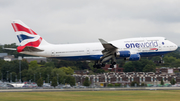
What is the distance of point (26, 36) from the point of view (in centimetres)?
7156

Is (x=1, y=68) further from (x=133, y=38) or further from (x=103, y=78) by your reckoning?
(x=133, y=38)

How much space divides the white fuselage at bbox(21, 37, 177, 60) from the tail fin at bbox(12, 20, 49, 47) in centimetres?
147

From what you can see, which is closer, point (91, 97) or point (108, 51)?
point (108, 51)

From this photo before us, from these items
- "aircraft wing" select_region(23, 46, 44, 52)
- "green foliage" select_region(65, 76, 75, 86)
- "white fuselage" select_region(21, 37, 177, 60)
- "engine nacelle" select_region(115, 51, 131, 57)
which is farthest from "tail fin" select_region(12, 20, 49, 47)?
"green foliage" select_region(65, 76, 75, 86)

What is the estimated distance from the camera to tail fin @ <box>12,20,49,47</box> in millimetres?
71438

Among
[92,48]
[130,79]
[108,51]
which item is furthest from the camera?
[130,79]

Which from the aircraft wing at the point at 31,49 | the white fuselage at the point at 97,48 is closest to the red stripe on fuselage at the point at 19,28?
the white fuselage at the point at 97,48

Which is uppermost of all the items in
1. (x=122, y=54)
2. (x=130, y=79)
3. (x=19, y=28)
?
(x=19, y=28)

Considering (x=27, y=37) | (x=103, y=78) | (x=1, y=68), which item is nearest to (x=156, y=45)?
(x=27, y=37)

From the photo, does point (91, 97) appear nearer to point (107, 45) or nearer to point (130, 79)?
point (107, 45)

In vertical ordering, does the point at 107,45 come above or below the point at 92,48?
above

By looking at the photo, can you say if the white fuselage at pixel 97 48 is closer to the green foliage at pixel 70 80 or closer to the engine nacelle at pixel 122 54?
the engine nacelle at pixel 122 54

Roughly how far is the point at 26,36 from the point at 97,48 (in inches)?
601

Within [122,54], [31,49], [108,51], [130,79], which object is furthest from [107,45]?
[130,79]
